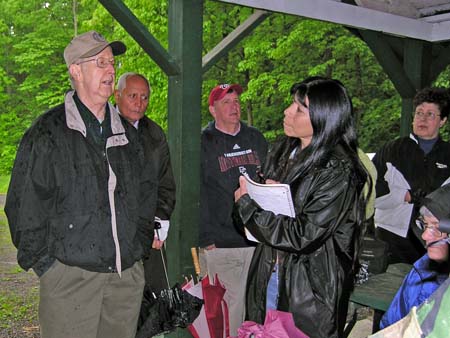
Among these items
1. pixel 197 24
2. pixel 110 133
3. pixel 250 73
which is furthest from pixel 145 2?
pixel 110 133

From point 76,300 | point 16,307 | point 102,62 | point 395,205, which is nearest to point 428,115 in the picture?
point 395,205

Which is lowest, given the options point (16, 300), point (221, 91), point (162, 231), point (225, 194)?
point (16, 300)

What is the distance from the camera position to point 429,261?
177 cm

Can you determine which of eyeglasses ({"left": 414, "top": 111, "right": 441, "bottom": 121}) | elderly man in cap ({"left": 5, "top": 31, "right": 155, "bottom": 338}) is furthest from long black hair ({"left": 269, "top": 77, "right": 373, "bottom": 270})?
eyeglasses ({"left": 414, "top": 111, "right": 441, "bottom": 121})

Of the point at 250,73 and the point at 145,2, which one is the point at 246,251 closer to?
the point at 145,2

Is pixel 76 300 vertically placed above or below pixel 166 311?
above

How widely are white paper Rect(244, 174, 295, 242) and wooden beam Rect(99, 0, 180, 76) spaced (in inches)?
48.5

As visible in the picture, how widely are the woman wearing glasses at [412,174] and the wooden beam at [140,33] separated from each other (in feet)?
5.20

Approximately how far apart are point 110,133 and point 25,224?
496 millimetres

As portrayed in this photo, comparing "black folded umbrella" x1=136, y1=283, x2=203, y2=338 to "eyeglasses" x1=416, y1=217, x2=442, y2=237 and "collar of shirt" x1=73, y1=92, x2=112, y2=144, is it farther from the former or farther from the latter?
"eyeglasses" x1=416, y1=217, x2=442, y2=237

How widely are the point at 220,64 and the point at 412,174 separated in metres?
9.48

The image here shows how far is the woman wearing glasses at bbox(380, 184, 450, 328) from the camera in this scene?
1448 mm

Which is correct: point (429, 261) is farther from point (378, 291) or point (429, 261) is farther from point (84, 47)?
point (84, 47)

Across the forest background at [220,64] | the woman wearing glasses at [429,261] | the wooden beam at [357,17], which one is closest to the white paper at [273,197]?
the woman wearing glasses at [429,261]
